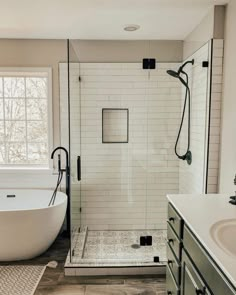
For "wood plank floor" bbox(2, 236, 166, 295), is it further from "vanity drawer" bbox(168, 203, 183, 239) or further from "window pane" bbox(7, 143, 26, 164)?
"window pane" bbox(7, 143, 26, 164)

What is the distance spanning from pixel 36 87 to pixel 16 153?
0.91 meters

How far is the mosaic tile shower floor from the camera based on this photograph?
2771 mm

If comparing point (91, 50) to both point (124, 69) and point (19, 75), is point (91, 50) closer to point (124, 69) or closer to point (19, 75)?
point (124, 69)

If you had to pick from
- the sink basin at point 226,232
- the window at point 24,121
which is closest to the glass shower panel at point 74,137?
the window at point 24,121

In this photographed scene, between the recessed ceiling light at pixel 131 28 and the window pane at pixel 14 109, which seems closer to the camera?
the recessed ceiling light at pixel 131 28

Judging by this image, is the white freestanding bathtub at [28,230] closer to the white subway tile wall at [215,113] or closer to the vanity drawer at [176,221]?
the vanity drawer at [176,221]

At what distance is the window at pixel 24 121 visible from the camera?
3.62 metres

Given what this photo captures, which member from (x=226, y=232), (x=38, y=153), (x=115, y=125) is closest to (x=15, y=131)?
(x=38, y=153)

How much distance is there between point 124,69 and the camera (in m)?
3.49

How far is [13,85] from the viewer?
11.9ft

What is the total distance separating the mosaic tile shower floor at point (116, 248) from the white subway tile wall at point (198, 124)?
73cm

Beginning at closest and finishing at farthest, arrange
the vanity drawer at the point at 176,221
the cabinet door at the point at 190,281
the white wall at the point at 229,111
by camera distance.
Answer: the cabinet door at the point at 190,281
the vanity drawer at the point at 176,221
the white wall at the point at 229,111

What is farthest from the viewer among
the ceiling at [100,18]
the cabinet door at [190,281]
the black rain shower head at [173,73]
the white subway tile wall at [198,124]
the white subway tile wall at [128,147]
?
the white subway tile wall at [128,147]

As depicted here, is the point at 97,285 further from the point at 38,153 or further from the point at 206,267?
the point at 38,153
